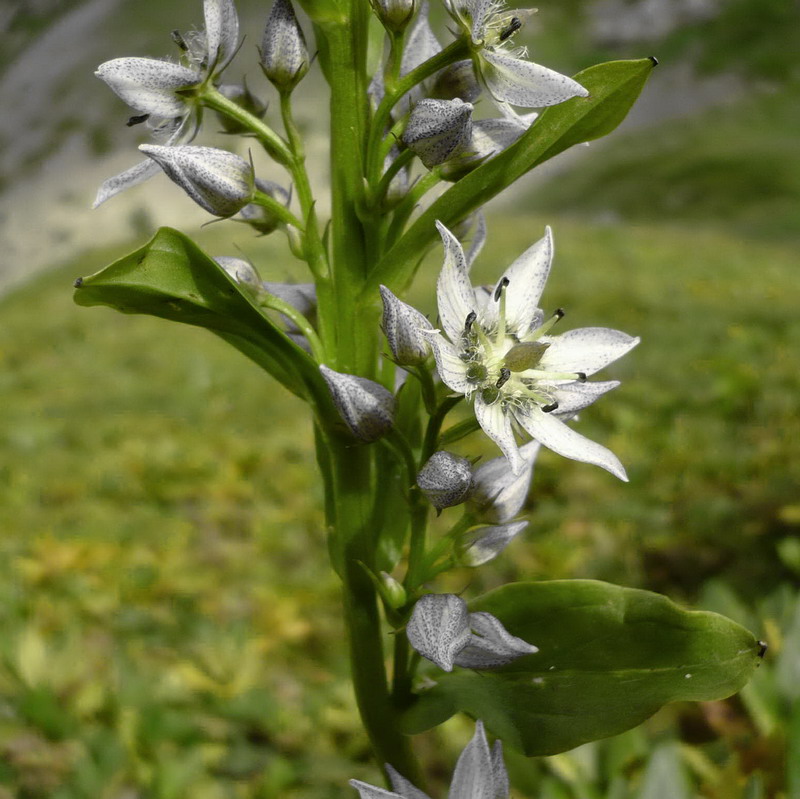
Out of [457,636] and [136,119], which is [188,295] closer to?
[136,119]

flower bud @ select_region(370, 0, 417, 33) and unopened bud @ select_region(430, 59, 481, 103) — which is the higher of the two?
flower bud @ select_region(370, 0, 417, 33)

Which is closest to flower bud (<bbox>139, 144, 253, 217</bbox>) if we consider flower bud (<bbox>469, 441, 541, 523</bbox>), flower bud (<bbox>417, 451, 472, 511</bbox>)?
flower bud (<bbox>417, 451, 472, 511</bbox>)

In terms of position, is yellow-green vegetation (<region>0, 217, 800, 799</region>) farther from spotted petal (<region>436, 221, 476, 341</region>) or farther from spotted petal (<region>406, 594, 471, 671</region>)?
spotted petal (<region>436, 221, 476, 341</region>)

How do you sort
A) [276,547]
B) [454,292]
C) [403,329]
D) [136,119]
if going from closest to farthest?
[403,329], [454,292], [136,119], [276,547]

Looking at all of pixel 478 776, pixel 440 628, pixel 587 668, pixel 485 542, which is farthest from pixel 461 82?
pixel 478 776

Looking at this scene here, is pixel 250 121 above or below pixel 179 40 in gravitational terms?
below

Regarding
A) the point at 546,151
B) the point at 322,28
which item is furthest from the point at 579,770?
the point at 322,28
